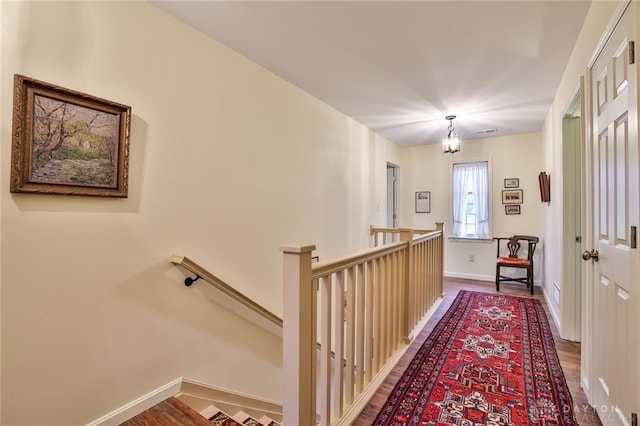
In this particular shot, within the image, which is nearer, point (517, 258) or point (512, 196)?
point (517, 258)

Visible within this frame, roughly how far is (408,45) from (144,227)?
7.33 feet

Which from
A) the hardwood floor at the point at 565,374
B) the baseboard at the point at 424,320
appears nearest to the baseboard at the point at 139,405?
the hardwood floor at the point at 565,374

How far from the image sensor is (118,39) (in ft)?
5.64

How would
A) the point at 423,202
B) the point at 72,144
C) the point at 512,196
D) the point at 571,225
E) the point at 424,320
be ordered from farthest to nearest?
the point at 423,202
the point at 512,196
the point at 424,320
the point at 571,225
the point at 72,144

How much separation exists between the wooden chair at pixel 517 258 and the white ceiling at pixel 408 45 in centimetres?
198

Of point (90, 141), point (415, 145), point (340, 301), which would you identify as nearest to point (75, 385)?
point (90, 141)

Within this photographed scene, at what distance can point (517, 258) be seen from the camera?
15.1 feet

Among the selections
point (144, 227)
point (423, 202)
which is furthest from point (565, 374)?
point (423, 202)

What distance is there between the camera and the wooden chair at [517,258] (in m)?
4.29

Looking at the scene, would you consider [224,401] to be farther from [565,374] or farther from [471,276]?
[471,276]

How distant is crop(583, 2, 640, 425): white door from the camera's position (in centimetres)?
126

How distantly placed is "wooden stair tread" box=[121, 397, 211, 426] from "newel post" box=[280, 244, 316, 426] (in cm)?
79

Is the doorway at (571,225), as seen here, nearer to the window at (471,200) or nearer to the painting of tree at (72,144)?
the window at (471,200)

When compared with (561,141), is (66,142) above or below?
below
